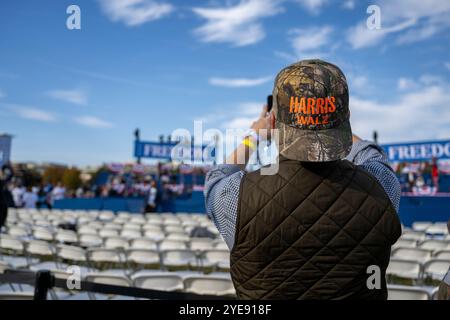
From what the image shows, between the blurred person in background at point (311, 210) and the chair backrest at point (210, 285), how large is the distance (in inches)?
123

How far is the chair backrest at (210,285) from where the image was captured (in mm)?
4242

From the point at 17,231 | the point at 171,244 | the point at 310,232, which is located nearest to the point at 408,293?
the point at 310,232

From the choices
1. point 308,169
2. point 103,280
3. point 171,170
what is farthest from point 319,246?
point 171,170

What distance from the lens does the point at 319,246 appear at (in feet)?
3.93

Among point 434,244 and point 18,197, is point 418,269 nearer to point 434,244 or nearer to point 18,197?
point 434,244

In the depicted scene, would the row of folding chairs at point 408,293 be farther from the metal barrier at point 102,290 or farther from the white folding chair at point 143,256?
the white folding chair at point 143,256

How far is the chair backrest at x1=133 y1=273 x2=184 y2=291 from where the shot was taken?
439cm

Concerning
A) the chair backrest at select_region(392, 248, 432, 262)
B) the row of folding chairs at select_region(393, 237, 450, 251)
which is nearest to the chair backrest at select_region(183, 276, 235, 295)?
the chair backrest at select_region(392, 248, 432, 262)

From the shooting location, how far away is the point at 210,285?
14.0ft

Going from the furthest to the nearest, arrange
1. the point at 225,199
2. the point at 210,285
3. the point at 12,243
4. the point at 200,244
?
the point at 200,244 < the point at 12,243 < the point at 210,285 < the point at 225,199

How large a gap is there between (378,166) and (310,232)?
38 cm

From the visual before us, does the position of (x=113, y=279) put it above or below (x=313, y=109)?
below
